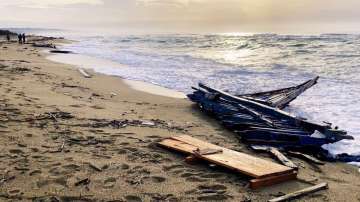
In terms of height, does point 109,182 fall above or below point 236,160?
below

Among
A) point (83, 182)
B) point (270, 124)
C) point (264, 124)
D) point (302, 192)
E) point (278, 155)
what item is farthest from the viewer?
point (264, 124)

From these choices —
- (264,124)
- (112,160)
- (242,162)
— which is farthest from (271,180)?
(264,124)

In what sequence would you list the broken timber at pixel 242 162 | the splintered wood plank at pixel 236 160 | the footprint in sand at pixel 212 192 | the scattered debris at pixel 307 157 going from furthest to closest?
the scattered debris at pixel 307 157, the splintered wood plank at pixel 236 160, the broken timber at pixel 242 162, the footprint in sand at pixel 212 192

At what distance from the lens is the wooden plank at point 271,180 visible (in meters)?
5.64

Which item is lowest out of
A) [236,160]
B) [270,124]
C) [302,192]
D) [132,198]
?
[132,198]

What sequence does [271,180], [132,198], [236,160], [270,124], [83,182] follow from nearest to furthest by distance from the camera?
[132,198], [83,182], [271,180], [236,160], [270,124]

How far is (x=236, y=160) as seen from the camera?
643cm

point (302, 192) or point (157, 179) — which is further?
point (157, 179)

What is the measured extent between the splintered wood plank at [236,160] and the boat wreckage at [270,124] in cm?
149

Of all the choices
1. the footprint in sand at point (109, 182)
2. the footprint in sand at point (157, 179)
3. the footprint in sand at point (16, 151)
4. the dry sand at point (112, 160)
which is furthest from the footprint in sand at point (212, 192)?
the footprint in sand at point (16, 151)

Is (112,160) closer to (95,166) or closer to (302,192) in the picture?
(95,166)

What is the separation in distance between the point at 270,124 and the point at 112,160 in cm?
396

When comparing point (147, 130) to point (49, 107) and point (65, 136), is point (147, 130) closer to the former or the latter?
point (65, 136)

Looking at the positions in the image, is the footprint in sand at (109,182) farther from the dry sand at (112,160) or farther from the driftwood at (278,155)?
the driftwood at (278,155)
